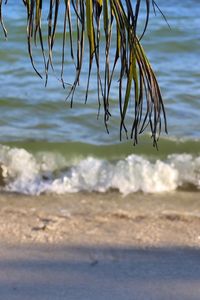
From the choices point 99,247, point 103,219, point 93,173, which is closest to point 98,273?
point 99,247

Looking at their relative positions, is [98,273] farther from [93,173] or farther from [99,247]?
[93,173]

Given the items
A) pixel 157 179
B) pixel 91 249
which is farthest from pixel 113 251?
pixel 157 179

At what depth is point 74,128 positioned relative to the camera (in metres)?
5.56

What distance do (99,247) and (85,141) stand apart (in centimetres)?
222

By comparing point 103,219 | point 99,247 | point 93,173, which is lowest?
point 93,173

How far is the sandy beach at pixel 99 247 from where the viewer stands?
259cm

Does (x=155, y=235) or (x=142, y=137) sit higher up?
(x=155, y=235)

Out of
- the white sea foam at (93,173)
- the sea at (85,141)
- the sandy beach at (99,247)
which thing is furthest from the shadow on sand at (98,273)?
the white sea foam at (93,173)

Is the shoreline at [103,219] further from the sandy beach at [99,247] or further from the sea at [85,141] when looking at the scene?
the sea at [85,141]

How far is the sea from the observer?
14.3 feet

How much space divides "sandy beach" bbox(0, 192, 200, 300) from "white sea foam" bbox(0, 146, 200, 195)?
161 mm

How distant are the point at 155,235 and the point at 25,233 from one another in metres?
0.60

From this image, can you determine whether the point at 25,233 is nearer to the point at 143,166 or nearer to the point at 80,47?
the point at 143,166

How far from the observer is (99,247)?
3055mm
